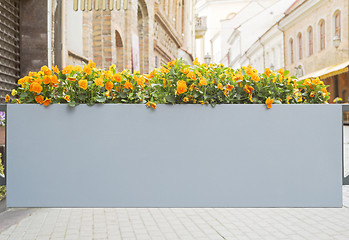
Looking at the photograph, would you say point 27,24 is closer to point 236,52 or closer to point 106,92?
point 106,92

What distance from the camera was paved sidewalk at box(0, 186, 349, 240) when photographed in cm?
376

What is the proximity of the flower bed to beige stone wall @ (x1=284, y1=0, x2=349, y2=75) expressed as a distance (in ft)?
68.6

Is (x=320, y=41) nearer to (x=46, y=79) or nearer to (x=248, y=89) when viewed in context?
(x=248, y=89)

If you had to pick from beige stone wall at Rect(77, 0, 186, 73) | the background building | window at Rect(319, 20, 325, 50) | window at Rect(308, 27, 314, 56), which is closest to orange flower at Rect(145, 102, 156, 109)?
the background building

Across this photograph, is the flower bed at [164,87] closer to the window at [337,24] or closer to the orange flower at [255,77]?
the orange flower at [255,77]

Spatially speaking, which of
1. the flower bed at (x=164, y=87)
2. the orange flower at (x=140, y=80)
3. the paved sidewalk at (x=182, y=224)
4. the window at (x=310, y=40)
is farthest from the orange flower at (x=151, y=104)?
the window at (x=310, y=40)

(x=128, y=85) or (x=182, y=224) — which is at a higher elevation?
(x=128, y=85)

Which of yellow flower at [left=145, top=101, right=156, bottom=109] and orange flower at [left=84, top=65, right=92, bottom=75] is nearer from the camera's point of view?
yellow flower at [left=145, top=101, right=156, bottom=109]

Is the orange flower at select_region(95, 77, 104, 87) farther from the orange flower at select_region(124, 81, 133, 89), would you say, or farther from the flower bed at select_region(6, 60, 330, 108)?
the orange flower at select_region(124, 81, 133, 89)

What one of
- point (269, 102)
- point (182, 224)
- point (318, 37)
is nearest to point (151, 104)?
point (269, 102)

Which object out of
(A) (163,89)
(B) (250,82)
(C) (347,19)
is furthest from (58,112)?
(C) (347,19)

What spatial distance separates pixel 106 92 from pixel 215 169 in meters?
0.91

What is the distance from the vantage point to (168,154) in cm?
296

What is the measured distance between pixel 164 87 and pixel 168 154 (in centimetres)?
47
